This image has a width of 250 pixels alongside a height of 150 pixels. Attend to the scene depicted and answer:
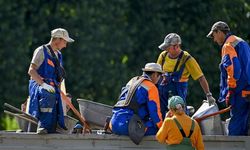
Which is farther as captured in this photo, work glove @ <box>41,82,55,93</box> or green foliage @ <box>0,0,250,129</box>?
green foliage @ <box>0,0,250,129</box>

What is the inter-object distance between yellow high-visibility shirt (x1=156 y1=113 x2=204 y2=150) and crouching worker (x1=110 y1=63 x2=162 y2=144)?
0.78 metres

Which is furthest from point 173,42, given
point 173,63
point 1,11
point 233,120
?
point 1,11

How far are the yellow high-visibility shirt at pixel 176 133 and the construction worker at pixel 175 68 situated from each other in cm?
213

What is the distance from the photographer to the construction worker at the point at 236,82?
16.2 meters

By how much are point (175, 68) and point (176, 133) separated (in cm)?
244

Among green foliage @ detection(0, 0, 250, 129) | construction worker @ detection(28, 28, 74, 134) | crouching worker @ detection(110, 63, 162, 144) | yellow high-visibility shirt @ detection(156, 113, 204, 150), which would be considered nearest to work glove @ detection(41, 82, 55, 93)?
construction worker @ detection(28, 28, 74, 134)

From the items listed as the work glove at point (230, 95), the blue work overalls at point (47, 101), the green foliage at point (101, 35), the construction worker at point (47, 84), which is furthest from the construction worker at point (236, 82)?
the green foliage at point (101, 35)

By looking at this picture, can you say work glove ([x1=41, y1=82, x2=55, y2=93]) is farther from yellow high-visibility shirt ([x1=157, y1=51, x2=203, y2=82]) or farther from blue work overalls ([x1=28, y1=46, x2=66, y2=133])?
yellow high-visibility shirt ([x1=157, y1=51, x2=203, y2=82])

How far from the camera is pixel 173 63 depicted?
17.0 meters

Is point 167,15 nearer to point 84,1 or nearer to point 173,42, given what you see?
point 84,1

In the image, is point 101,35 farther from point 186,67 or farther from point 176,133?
point 176,133

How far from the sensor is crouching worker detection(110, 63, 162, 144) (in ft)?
51.2

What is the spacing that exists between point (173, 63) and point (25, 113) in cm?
220

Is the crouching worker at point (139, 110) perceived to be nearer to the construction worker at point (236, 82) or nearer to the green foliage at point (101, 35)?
the construction worker at point (236, 82)
